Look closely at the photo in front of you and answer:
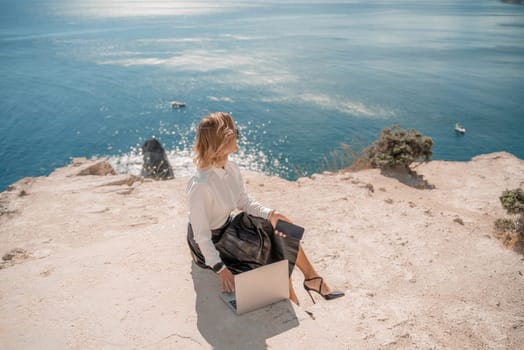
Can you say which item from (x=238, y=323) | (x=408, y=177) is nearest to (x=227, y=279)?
(x=238, y=323)

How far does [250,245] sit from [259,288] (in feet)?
1.53

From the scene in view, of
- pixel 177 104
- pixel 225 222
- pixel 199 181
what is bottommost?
pixel 177 104

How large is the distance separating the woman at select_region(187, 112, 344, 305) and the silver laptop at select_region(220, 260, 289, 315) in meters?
0.17

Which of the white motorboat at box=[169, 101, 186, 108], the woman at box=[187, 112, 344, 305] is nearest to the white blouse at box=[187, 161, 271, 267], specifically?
the woman at box=[187, 112, 344, 305]

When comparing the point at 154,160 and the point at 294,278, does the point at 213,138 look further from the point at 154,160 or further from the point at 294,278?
the point at 154,160

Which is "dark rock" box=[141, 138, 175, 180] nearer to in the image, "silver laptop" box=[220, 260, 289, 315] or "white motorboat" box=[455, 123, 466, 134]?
"silver laptop" box=[220, 260, 289, 315]

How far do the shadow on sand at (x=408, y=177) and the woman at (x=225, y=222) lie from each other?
8.68m

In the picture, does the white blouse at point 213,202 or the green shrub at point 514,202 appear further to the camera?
the green shrub at point 514,202

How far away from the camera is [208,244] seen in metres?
4.12

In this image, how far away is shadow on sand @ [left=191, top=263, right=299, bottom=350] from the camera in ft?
12.9

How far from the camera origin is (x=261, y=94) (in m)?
38.4

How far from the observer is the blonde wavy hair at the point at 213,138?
413 cm

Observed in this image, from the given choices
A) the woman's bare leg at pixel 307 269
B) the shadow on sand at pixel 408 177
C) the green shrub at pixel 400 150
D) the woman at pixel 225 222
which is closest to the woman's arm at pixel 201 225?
the woman at pixel 225 222

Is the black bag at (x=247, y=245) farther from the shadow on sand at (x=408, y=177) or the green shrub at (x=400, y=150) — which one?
the green shrub at (x=400, y=150)
